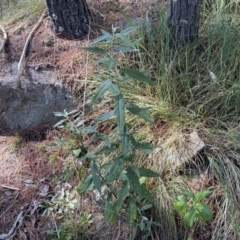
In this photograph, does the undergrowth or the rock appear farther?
the rock

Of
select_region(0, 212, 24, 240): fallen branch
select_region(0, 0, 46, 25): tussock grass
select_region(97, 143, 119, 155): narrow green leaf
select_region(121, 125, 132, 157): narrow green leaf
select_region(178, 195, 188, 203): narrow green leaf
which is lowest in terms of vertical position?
select_region(0, 212, 24, 240): fallen branch

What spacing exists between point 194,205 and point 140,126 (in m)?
0.64

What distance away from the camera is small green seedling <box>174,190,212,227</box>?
1.93 m

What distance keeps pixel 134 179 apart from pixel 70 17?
1.45m

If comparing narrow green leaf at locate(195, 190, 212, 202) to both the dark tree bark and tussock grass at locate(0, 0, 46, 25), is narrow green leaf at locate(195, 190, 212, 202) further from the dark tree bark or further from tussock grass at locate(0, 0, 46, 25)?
tussock grass at locate(0, 0, 46, 25)

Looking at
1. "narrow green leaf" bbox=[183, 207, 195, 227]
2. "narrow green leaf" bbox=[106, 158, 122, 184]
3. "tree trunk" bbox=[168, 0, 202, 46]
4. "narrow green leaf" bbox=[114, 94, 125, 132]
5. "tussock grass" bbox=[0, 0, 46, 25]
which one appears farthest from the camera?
"tussock grass" bbox=[0, 0, 46, 25]

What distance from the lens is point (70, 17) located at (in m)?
2.72

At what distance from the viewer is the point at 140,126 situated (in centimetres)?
237

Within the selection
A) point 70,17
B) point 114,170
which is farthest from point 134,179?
point 70,17

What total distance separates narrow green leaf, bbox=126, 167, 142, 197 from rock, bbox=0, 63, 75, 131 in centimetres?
97

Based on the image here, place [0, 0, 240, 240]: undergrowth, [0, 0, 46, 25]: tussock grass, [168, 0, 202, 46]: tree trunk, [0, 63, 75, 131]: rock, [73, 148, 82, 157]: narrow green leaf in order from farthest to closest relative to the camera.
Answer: [0, 0, 46, 25]: tussock grass < [0, 63, 75, 131]: rock < [168, 0, 202, 46]: tree trunk < [73, 148, 82, 157]: narrow green leaf < [0, 0, 240, 240]: undergrowth

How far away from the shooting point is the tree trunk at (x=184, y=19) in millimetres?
2449

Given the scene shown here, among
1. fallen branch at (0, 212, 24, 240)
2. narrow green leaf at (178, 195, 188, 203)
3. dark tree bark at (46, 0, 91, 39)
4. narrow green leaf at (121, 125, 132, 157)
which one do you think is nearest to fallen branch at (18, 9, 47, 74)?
dark tree bark at (46, 0, 91, 39)

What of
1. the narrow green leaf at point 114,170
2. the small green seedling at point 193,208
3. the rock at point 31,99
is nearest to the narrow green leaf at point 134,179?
the narrow green leaf at point 114,170
